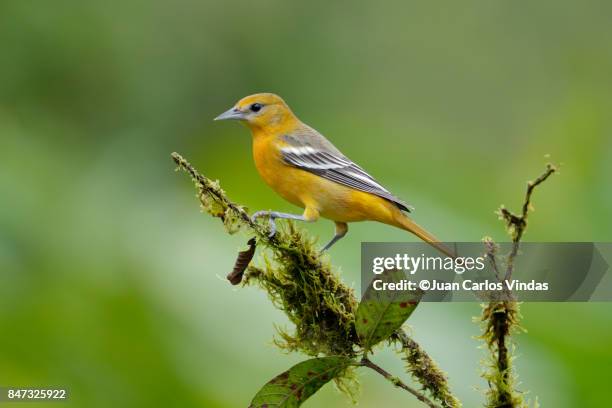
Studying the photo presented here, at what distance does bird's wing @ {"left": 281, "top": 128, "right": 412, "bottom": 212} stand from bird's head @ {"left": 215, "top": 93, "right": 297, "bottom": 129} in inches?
7.8

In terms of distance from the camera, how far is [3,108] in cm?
653

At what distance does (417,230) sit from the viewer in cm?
416

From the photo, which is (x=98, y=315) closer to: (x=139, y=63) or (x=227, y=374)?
(x=227, y=374)

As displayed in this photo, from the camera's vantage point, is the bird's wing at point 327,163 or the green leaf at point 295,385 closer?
the green leaf at point 295,385

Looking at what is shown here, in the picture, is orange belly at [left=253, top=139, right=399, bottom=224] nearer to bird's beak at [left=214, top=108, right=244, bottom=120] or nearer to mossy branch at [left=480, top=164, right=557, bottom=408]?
bird's beak at [left=214, top=108, right=244, bottom=120]

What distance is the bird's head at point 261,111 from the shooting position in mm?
4805

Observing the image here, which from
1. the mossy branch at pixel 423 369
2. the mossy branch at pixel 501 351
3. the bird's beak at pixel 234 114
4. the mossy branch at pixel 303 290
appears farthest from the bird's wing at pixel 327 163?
the mossy branch at pixel 501 351

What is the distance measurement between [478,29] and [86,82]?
567 cm

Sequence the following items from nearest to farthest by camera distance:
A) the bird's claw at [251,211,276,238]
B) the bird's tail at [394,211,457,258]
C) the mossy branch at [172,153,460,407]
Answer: the mossy branch at [172,153,460,407], the bird's claw at [251,211,276,238], the bird's tail at [394,211,457,258]

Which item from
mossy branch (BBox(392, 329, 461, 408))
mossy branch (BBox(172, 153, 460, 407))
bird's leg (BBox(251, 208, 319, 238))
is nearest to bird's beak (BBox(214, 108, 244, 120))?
bird's leg (BBox(251, 208, 319, 238))

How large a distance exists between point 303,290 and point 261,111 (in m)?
2.11

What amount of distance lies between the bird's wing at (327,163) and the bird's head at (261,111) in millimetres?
197

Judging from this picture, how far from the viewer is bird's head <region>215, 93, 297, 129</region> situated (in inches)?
189

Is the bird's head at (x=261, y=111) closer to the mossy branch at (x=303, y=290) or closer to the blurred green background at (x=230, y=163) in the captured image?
the blurred green background at (x=230, y=163)
